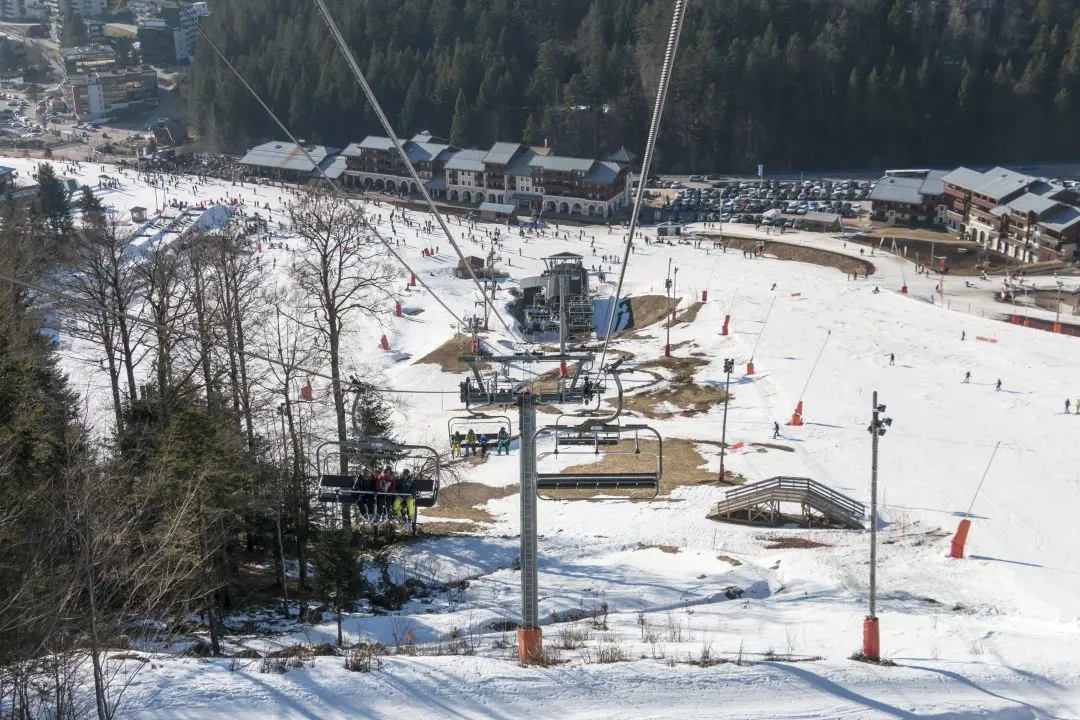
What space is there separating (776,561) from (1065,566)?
5418mm

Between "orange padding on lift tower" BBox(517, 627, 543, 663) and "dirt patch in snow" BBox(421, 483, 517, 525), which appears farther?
"dirt patch in snow" BBox(421, 483, 517, 525)

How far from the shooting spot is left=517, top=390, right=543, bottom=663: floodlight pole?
11211 millimetres

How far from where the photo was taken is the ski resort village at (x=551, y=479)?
39.9 feet

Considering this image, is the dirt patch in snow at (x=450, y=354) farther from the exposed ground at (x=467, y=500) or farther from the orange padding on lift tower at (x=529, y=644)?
the orange padding on lift tower at (x=529, y=644)

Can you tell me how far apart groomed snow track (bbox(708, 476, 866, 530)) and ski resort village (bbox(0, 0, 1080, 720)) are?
106 mm

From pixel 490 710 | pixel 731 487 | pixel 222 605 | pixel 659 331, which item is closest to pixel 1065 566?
pixel 731 487

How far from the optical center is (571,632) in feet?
51.9

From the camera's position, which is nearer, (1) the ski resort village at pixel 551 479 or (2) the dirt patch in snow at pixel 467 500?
(1) the ski resort village at pixel 551 479

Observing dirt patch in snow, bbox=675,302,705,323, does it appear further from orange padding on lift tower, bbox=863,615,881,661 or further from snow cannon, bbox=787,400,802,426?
orange padding on lift tower, bbox=863,615,881,661

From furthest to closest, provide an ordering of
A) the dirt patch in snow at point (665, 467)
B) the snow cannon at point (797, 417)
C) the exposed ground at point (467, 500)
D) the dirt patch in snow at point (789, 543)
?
the snow cannon at point (797, 417) → the dirt patch in snow at point (665, 467) → the exposed ground at point (467, 500) → the dirt patch in snow at point (789, 543)

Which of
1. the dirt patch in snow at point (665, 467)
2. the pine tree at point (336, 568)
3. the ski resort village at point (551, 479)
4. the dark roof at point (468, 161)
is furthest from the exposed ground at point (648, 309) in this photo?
the pine tree at point (336, 568)

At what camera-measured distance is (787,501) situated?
22031mm

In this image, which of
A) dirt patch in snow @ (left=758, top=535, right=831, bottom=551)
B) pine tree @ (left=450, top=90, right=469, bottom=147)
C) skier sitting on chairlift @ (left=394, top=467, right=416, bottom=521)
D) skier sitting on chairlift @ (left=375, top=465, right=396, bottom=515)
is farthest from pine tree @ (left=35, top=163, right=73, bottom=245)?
skier sitting on chairlift @ (left=375, top=465, right=396, bottom=515)

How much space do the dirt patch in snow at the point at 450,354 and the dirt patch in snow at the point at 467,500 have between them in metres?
10.7
